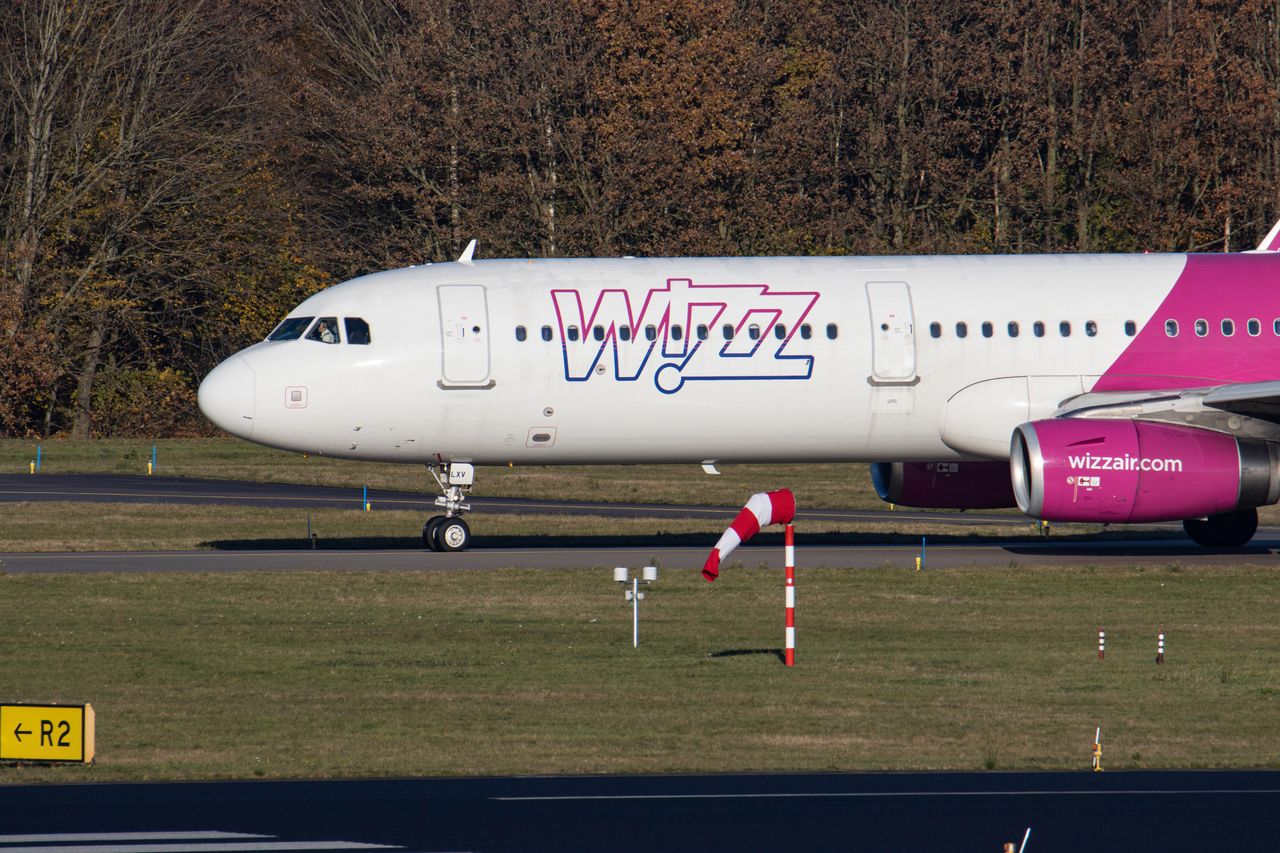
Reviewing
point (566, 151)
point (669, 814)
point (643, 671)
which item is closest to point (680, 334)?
point (643, 671)

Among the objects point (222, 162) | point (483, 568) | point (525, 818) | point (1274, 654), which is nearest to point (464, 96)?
point (222, 162)

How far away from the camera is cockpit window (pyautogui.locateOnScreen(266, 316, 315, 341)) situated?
28.9 metres

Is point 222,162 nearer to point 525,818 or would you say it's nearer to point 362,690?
point 362,690

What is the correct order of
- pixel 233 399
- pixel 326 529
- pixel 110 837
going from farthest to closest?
1. pixel 326 529
2. pixel 233 399
3. pixel 110 837

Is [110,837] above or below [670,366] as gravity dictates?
below

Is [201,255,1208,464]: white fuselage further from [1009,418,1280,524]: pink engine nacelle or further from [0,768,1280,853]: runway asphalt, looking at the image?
[0,768,1280,853]: runway asphalt

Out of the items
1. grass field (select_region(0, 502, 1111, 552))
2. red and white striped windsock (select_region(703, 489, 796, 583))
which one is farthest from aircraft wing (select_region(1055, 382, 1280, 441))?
red and white striped windsock (select_region(703, 489, 796, 583))

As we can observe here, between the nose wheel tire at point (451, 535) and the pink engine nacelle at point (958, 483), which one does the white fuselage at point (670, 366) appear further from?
the pink engine nacelle at point (958, 483)

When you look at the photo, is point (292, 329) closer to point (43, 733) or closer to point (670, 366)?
point (670, 366)

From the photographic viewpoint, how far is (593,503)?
42.9 m

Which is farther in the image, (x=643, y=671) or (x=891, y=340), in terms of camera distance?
(x=891, y=340)

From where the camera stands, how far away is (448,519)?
99.2 ft

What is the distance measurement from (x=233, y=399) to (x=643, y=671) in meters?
10.8

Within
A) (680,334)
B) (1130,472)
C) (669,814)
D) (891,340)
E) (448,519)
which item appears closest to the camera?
(669,814)
